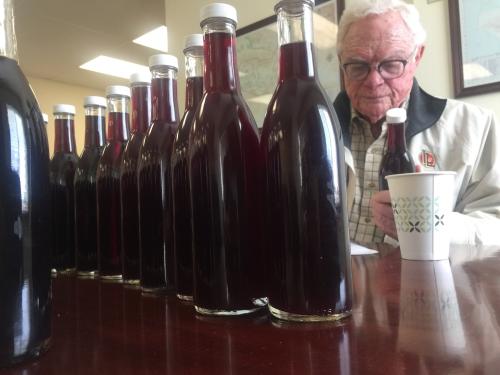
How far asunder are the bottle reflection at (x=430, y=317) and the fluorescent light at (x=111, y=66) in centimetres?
360

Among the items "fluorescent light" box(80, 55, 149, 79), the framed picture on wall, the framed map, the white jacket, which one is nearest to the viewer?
the white jacket

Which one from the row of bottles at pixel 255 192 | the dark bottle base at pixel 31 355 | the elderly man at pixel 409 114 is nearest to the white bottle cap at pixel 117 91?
the row of bottles at pixel 255 192

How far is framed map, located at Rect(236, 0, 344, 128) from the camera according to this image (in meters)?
1.71

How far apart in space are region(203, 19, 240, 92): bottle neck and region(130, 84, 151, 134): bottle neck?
146 mm

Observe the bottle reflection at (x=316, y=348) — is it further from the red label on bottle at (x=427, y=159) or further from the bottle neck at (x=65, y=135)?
the red label on bottle at (x=427, y=159)

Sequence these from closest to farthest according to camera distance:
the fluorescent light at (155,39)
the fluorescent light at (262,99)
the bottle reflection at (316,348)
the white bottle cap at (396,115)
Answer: the bottle reflection at (316,348), the white bottle cap at (396,115), the fluorescent light at (262,99), the fluorescent light at (155,39)

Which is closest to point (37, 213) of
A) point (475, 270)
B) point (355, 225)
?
point (475, 270)

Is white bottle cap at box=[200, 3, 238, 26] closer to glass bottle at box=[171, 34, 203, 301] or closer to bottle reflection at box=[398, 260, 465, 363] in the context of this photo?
glass bottle at box=[171, 34, 203, 301]

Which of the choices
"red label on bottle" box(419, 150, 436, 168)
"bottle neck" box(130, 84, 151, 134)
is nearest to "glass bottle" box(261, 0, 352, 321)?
"bottle neck" box(130, 84, 151, 134)

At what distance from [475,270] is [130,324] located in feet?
1.38

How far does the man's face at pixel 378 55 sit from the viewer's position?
3.85ft

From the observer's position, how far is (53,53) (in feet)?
11.9

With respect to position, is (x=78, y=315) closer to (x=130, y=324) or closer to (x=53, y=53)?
(x=130, y=324)

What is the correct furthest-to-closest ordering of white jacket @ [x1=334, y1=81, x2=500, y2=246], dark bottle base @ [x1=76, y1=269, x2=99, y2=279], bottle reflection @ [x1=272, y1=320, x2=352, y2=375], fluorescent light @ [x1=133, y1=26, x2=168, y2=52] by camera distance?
fluorescent light @ [x1=133, y1=26, x2=168, y2=52]
white jacket @ [x1=334, y1=81, x2=500, y2=246]
dark bottle base @ [x1=76, y1=269, x2=99, y2=279]
bottle reflection @ [x1=272, y1=320, x2=352, y2=375]
